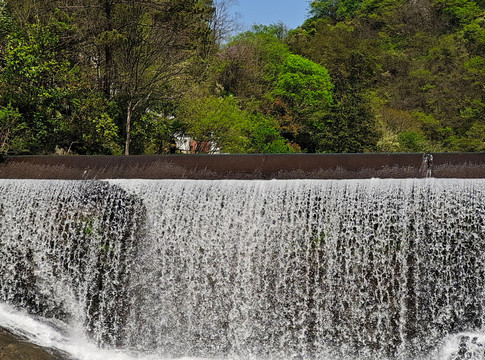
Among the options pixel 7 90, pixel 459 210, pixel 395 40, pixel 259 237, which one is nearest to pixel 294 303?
pixel 259 237

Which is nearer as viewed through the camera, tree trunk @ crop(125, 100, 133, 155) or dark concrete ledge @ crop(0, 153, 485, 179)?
dark concrete ledge @ crop(0, 153, 485, 179)

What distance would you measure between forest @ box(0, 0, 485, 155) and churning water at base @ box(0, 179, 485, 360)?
3738mm

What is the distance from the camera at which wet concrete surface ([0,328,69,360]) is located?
6731 mm

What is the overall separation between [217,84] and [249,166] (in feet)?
54.0

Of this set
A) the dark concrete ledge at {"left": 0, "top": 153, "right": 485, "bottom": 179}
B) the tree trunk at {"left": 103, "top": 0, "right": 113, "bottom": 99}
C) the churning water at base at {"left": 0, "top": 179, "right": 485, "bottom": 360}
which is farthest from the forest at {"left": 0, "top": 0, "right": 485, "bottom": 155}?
the churning water at base at {"left": 0, "top": 179, "right": 485, "bottom": 360}

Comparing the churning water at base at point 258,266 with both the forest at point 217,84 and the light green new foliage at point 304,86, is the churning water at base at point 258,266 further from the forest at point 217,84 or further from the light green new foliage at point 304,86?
the light green new foliage at point 304,86

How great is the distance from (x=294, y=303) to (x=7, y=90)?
8.16 metres

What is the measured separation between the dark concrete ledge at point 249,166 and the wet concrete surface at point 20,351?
8.50 feet

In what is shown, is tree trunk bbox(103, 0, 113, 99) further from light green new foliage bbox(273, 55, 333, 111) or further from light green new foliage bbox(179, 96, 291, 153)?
light green new foliage bbox(273, 55, 333, 111)

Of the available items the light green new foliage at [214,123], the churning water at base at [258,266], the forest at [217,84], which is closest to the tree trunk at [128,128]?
the forest at [217,84]

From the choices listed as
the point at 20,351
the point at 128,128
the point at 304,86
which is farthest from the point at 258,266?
the point at 304,86

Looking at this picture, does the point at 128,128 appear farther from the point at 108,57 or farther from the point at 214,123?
the point at 214,123

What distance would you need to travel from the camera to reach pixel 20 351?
6840mm

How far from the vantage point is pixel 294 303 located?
24.7 feet
